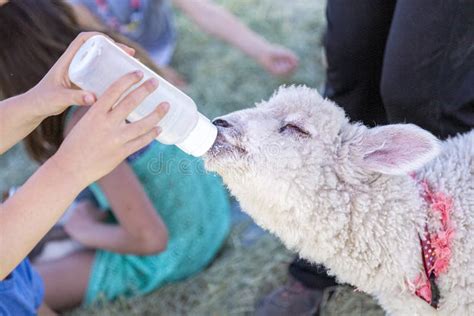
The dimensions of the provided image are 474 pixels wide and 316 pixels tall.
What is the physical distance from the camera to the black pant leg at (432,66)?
66.3 inches

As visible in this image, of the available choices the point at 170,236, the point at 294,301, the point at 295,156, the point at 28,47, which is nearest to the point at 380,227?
the point at 295,156

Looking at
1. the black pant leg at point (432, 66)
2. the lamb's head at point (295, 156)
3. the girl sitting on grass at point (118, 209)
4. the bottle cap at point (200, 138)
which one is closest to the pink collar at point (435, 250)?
the lamb's head at point (295, 156)

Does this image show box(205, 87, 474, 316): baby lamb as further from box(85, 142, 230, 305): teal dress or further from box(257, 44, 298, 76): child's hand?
box(257, 44, 298, 76): child's hand

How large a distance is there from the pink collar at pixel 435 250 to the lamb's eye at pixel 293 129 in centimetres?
31

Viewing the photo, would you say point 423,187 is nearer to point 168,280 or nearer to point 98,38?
point 98,38

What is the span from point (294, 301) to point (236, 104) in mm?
1339

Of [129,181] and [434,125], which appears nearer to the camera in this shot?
[434,125]

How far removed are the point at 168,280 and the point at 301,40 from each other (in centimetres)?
161

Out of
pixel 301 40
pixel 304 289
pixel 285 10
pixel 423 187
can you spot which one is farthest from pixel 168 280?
pixel 285 10

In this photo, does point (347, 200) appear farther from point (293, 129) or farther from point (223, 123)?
point (223, 123)

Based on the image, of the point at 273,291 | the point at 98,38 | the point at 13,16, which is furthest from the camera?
the point at 273,291

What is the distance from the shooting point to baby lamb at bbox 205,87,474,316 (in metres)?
1.44

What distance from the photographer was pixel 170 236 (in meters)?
2.42

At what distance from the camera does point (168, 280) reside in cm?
242
